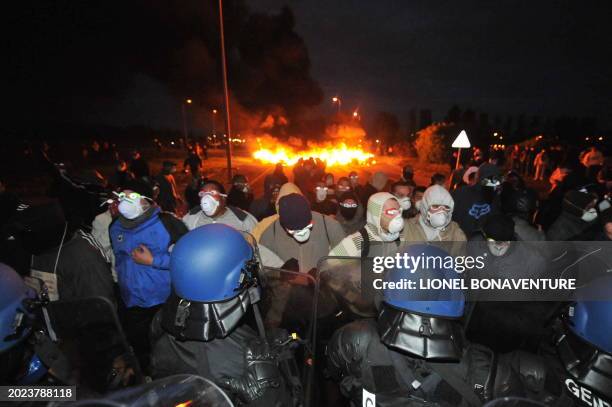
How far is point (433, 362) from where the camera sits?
1.54m

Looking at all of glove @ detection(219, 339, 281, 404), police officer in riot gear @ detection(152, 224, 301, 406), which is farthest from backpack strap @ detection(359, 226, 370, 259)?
glove @ detection(219, 339, 281, 404)

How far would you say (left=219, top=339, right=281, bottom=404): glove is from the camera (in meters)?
1.53

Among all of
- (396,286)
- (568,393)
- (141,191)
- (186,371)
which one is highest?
(141,191)

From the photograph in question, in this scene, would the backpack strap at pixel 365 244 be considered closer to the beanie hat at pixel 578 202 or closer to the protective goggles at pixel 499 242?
the protective goggles at pixel 499 242

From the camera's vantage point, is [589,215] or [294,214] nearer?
[294,214]

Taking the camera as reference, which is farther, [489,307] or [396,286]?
[489,307]

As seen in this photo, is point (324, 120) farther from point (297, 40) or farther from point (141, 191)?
point (141, 191)

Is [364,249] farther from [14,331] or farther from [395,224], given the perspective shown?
[14,331]

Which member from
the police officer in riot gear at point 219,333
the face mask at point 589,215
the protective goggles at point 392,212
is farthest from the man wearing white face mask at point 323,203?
the police officer in riot gear at point 219,333

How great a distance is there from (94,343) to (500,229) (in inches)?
152

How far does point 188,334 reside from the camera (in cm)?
155

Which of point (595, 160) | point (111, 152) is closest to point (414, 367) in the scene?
point (595, 160)

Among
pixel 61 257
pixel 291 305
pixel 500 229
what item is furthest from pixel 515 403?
pixel 61 257

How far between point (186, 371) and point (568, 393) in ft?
6.24
